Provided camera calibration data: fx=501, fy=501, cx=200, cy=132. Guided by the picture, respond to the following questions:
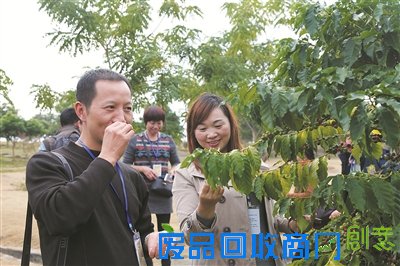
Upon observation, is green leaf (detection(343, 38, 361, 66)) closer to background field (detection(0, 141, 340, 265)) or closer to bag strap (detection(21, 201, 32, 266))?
background field (detection(0, 141, 340, 265))

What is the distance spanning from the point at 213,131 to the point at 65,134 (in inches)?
95.3

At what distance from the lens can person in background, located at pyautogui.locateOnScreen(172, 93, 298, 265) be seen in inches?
90.3

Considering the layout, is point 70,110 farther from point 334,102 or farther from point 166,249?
point 334,102

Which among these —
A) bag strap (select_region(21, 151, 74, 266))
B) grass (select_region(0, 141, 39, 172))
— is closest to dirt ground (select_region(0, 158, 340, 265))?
bag strap (select_region(21, 151, 74, 266))

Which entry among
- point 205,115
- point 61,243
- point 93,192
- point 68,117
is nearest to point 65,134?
point 68,117

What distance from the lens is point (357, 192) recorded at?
1.54 metres

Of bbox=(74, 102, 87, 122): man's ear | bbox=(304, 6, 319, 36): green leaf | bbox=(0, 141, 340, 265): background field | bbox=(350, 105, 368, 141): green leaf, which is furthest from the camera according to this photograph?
bbox=(0, 141, 340, 265): background field

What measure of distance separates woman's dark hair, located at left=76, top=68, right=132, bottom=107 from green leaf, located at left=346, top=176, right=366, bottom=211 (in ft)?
3.06

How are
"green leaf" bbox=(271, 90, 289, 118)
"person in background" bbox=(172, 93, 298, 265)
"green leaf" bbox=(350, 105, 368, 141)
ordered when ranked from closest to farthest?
"green leaf" bbox=(350, 105, 368, 141) → "green leaf" bbox=(271, 90, 289, 118) → "person in background" bbox=(172, 93, 298, 265)

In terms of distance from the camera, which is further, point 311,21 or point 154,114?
point 154,114

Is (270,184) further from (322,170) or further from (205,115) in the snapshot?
(205,115)

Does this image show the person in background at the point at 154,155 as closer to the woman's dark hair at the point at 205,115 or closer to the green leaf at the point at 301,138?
the woman's dark hair at the point at 205,115

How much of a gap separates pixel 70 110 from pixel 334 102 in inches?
150

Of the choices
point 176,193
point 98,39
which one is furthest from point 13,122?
point 176,193
